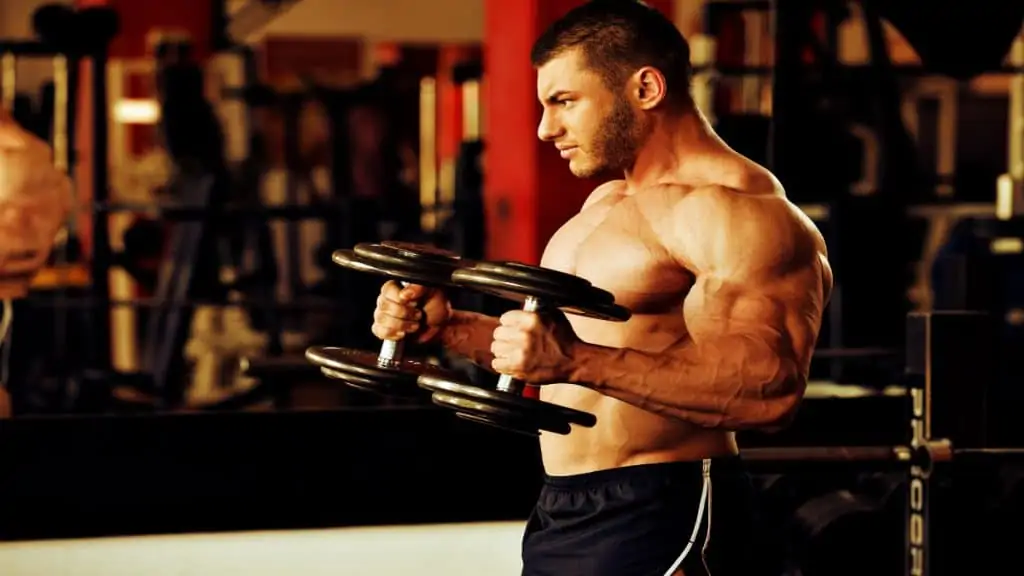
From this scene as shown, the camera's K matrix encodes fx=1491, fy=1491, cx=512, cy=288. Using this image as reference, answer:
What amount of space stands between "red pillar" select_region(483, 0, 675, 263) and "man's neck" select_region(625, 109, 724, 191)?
3.24m

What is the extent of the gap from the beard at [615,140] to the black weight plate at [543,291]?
28 cm

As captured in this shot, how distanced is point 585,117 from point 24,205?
1612 mm

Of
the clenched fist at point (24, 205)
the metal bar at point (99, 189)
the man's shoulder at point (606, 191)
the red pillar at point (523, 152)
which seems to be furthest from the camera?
the red pillar at point (523, 152)

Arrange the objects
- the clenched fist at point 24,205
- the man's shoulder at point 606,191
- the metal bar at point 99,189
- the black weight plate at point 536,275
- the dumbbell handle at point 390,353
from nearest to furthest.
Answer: the black weight plate at point 536,275 < the dumbbell handle at point 390,353 < the man's shoulder at point 606,191 < the clenched fist at point 24,205 < the metal bar at point 99,189

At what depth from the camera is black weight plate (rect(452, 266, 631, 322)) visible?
4.60 feet

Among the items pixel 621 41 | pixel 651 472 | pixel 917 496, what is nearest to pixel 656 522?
pixel 651 472

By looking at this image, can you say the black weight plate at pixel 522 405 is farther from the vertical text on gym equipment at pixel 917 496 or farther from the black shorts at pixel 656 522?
the vertical text on gym equipment at pixel 917 496

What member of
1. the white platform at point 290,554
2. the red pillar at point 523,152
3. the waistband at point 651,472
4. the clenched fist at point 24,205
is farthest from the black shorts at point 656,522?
the red pillar at point 523,152

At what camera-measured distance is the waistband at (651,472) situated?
1726mm

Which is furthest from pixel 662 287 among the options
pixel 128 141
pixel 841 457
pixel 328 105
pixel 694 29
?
pixel 128 141

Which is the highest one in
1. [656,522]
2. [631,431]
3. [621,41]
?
[621,41]

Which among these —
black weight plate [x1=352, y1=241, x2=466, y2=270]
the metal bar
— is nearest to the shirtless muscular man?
black weight plate [x1=352, y1=241, x2=466, y2=270]

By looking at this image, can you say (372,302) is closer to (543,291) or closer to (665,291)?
(665,291)

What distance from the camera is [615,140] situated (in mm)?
1690
